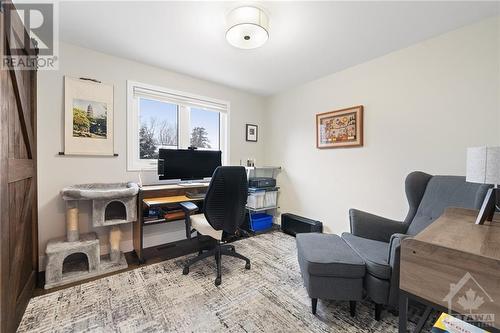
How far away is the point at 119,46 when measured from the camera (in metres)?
2.28

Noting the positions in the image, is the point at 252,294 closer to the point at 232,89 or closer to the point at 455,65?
the point at 455,65

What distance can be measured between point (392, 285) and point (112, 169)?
295cm

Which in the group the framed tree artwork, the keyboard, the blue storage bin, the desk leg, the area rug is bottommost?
the area rug

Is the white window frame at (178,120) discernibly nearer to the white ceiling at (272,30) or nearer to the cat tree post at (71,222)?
the white ceiling at (272,30)

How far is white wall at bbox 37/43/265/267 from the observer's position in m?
2.12

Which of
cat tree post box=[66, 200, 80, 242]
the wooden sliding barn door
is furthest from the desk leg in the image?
cat tree post box=[66, 200, 80, 242]

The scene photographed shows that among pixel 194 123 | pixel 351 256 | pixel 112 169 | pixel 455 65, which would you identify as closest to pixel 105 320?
pixel 112 169

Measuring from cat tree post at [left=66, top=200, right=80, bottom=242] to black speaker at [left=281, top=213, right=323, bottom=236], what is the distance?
2666 millimetres

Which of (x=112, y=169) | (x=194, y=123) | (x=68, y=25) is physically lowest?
(x=112, y=169)

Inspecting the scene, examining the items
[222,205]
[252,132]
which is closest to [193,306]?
[222,205]

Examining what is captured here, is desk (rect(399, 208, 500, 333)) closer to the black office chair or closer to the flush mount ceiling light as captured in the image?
the black office chair

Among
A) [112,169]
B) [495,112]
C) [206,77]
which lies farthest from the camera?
[206,77]

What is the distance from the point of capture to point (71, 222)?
2049 millimetres

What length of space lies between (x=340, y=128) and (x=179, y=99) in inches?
91.9
